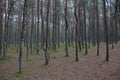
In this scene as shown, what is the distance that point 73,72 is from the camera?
15.7 m

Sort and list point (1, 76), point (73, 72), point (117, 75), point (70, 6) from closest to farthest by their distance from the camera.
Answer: point (117, 75) < point (1, 76) < point (73, 72) < point (70, 6)

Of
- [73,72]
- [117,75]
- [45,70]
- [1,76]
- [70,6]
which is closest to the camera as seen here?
[117,75]

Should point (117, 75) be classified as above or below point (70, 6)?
below

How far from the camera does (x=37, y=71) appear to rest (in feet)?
53.9

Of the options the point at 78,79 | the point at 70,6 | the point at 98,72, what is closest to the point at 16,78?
the point at 78,79

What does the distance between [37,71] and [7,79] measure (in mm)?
3254

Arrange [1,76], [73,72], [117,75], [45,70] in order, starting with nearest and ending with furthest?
1. [117,75]
2. [1,76]
3. [73,72]
4. [45,70]

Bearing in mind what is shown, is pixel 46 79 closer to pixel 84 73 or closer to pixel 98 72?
pixel 84 73

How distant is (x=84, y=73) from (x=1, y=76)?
6408 mm

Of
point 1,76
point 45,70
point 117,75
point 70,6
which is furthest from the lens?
point 70,6

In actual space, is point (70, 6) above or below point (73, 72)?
above

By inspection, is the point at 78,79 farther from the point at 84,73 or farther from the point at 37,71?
the point at 37,71

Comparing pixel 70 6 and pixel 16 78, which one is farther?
pixel 70 6

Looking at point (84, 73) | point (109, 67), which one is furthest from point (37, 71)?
point (109, 67)
